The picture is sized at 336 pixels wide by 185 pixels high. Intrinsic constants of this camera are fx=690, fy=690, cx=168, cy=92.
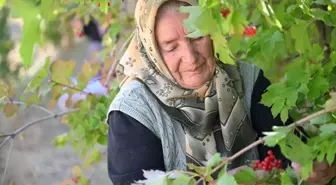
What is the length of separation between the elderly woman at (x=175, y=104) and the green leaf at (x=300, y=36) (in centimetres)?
28

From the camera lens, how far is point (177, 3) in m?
2.15

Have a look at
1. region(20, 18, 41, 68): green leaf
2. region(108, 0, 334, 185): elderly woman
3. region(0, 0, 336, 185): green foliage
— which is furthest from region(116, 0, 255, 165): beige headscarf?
region(20, 18, 41, 68): green leaf

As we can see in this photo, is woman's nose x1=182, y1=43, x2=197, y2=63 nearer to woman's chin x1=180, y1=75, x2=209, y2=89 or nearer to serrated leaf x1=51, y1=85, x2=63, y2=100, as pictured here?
woman's chin x1=180, y1=75, x2=209, y2=89

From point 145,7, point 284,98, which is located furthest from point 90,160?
point 284,98

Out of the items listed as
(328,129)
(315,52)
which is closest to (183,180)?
(328,129)

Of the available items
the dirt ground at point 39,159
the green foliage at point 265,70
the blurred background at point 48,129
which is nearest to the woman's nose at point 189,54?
the green foliage at point 265,70

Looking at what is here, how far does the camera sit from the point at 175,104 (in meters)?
2.28

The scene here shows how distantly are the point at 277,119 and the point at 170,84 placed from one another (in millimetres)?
404

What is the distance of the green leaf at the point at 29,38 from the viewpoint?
3.69 feet

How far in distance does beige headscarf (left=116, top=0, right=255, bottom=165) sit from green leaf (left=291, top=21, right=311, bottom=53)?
0.99 feet

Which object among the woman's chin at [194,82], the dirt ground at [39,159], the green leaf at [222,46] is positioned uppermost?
the green leaf at [222,46]

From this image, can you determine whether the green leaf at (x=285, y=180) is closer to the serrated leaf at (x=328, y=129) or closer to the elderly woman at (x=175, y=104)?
the serrated leaf at (x=328, y=129)

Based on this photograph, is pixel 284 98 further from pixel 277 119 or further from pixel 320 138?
pixel 277 119

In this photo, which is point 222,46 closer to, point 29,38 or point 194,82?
point 29,38
